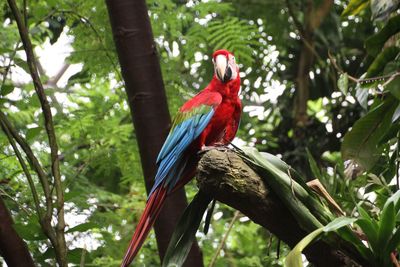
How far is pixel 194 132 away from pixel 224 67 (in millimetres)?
311

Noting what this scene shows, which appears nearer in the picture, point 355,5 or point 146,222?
point 146,222

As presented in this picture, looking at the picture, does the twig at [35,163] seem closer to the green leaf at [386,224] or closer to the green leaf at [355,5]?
the green leaf at [386,224]

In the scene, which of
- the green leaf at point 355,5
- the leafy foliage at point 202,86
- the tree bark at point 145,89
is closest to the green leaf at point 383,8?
the leafy foliage at point 202,86

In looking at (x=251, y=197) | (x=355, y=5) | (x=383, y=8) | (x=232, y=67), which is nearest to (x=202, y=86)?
(x=232, y=67)

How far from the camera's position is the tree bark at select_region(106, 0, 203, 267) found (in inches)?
88.7

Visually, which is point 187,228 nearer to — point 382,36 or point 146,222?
point 146,222

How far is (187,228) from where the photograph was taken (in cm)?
174

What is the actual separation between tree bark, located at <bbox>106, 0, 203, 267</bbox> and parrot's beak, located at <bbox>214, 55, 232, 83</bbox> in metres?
0.21

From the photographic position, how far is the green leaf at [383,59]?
79.7 inches

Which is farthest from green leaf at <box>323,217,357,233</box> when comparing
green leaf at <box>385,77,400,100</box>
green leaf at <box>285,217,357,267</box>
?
green leaf at <box>385,77,400,100</box>

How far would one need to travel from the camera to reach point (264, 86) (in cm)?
410

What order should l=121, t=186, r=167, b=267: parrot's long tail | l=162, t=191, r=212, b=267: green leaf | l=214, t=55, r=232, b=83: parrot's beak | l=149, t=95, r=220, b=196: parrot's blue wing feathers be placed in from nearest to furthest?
1. l=162, t=191, r=212, b=267: green leaf
2. l=121, t=186, r=167, b=267: parrot's long tail
3. l=149, t=95, r=220, b=196: parrot's blue wing feathers
4. l=214, t=55, r=232, b=83: parrot's beak

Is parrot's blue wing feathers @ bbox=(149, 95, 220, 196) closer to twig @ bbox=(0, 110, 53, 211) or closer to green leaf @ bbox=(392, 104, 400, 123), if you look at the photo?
twig @ bbox=(0, 110, 53, 211)

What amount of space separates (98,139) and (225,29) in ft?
2.16
